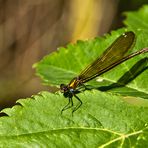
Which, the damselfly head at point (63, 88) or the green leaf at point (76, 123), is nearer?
the green leaf at point (76, 123)

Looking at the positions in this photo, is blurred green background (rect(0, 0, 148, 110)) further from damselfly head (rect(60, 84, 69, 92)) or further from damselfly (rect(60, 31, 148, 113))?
damselfly head (rect(60, 84, 69, 92))

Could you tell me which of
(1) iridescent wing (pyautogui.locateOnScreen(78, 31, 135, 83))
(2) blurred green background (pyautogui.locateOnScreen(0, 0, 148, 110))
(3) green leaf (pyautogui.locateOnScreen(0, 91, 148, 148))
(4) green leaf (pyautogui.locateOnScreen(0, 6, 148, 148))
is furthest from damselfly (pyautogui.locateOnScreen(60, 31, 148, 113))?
(2) blurred green background (pyautogui.locateOnScreen(0, 0, 148, 110))

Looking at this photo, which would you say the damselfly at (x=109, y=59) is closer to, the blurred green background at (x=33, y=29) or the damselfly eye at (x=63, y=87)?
the damselfly eye at (x=63, y=87)

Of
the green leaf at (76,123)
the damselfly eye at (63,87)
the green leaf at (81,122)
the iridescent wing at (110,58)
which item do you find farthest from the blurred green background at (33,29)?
the green leaf at (76,123)

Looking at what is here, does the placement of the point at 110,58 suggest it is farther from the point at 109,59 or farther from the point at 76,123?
the point at 76,123

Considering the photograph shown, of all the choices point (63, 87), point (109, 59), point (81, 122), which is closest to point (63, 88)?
point (63, 87)

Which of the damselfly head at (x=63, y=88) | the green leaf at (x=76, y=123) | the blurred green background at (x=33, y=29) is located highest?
the blurred green background at (x=33, y=29)
